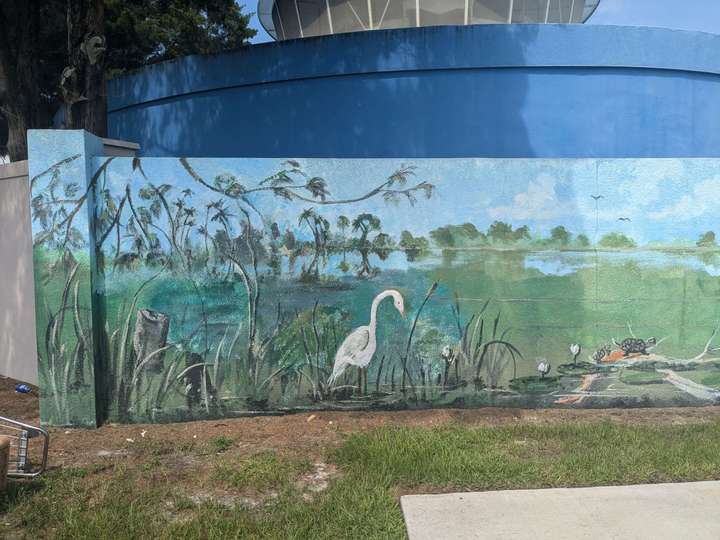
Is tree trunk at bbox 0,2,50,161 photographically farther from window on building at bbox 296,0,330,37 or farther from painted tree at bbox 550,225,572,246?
painted tree at bbox 550,225,572,246

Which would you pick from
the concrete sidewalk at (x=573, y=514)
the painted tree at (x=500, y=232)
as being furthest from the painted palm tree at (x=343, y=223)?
the concrete sidewalk at (x=573, y=514)

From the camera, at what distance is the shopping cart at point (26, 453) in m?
4.18

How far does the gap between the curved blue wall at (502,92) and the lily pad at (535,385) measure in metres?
6.26

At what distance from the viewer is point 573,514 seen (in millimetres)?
3840

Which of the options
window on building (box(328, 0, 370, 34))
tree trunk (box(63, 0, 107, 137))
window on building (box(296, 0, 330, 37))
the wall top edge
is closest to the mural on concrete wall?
tree trunk (box(63, 0, 107, 137))

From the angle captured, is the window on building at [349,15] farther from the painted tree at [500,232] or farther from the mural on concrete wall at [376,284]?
the painted tree at [500,232]

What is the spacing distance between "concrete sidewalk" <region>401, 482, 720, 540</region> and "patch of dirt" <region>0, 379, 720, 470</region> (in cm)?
93

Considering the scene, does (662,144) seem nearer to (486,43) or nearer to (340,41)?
(486,43)

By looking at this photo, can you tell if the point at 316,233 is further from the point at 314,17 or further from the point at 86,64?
the point at 314,17

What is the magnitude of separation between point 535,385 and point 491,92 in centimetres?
680

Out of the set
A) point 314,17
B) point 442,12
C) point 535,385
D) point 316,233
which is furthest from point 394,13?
point 535,385

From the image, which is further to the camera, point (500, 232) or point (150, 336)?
point (500, 232)

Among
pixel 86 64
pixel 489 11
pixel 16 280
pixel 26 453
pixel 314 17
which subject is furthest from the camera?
pixel 314 17

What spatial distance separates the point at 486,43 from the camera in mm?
11172
